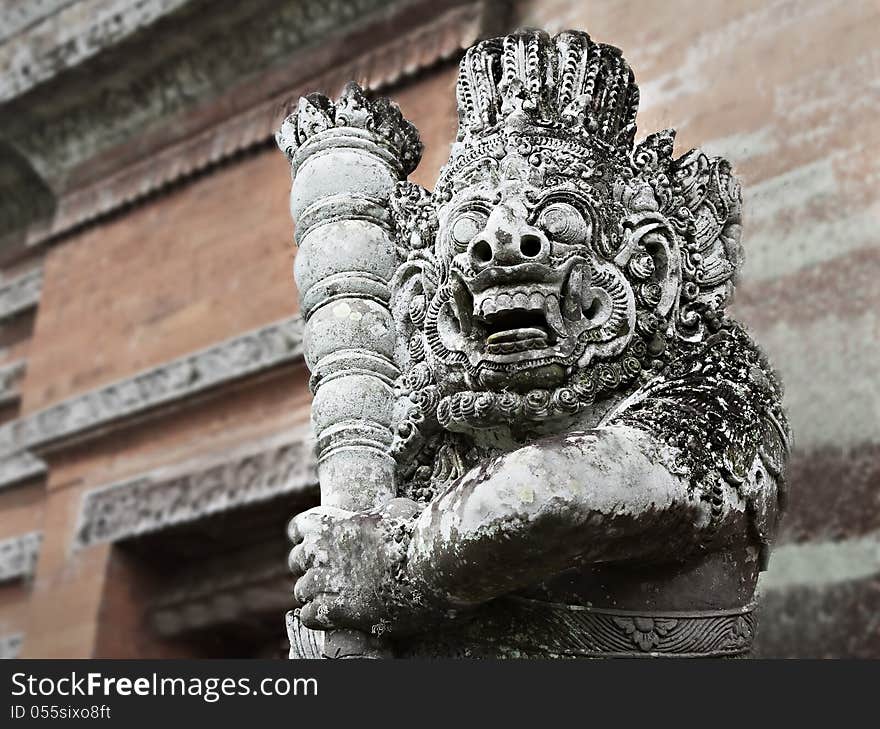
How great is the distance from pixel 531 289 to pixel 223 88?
3.49 m

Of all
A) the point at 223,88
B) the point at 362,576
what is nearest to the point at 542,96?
the point at 362,576

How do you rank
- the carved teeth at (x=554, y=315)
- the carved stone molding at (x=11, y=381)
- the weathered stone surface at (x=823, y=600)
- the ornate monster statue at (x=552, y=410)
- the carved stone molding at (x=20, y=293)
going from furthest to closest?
1. the carved stone molding at (x=20, y=293)
2. the carved stone molding at (x=11, y=381)
3. the weathered stone surface at (x=823, y=600)
4. the carved teeth at (x=554, y=315)
5. the ornate monster statue at (x=552, y=410)

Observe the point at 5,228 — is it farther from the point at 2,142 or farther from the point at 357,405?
the point at 357,405

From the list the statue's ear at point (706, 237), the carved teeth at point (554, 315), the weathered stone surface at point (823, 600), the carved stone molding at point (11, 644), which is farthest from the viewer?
the carved stone molding at point (11, 644)

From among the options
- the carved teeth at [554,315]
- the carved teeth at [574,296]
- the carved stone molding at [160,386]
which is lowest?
the carved teeth at [554,315]

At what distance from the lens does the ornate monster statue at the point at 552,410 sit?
1375mm

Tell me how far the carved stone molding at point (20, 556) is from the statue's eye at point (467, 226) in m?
3.55

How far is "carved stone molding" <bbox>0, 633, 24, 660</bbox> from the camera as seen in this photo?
4.60m

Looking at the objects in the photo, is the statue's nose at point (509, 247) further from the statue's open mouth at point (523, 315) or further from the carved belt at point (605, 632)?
the carved belt at point (605, 632)

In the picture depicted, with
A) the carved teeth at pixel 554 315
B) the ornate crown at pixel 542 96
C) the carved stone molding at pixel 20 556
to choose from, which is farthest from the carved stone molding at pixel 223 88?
the carved teeth at pixel 554 315

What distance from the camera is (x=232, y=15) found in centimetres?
453

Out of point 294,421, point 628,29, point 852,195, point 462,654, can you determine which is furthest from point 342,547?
point 294,421

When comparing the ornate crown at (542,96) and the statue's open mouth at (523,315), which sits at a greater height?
the ornate crown at (542,96)

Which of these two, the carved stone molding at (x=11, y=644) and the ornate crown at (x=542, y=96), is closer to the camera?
the ornate crown at (x=542, y=96)
